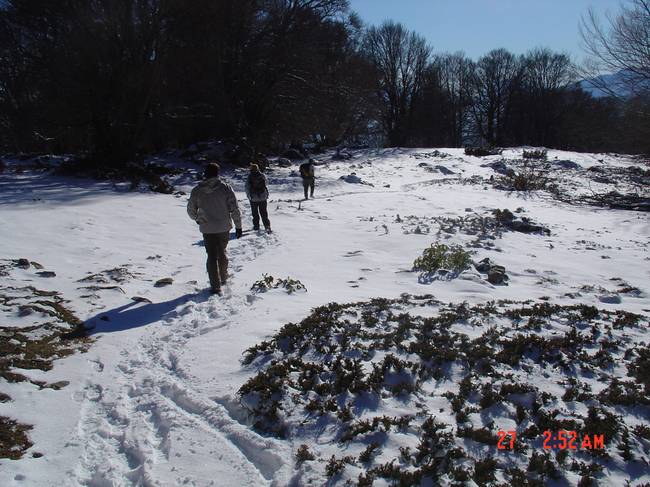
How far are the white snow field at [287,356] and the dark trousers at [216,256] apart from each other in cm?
27

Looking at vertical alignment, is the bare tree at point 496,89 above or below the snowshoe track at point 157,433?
above

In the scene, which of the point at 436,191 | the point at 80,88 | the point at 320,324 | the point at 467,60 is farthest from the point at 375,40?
the point at 320,324

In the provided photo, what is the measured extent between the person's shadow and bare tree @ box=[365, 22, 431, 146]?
4516 cm

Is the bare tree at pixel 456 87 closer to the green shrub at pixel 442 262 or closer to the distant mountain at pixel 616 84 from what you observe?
the distant mountain at pixel 616 84

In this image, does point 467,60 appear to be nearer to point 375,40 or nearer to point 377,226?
point 375,40

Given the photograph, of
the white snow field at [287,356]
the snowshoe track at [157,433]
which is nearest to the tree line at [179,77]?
the white snow field at [287,356]

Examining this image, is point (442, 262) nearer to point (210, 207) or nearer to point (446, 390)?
point (210, 207)

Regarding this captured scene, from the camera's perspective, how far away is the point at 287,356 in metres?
4.80

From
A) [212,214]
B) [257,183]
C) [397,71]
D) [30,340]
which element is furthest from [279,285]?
[397,71]

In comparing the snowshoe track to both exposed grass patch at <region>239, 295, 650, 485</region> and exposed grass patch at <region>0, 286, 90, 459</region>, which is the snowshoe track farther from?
exposed grass patch at <region>0, 286, 90, 459</region>

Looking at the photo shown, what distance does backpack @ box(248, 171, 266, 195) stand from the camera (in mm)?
11828

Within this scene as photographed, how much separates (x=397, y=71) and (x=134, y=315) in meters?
49.9

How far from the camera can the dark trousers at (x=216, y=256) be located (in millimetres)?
7227
